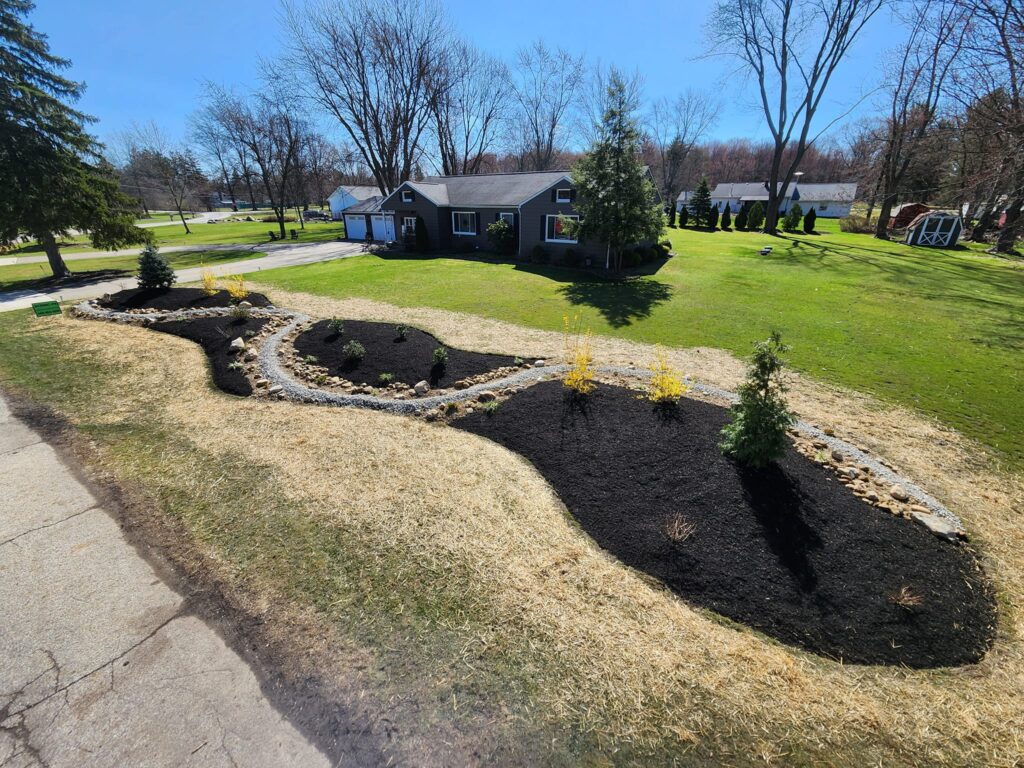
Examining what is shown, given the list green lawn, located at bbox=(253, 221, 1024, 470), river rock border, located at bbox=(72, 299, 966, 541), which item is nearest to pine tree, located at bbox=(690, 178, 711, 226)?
green lawn, located at bbox=(253, 221, 1024, 470)

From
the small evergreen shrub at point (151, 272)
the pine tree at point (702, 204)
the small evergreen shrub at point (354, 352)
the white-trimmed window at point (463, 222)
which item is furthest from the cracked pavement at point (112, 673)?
the pine tree at point (702, 204)

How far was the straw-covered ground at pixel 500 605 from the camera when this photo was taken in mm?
2828

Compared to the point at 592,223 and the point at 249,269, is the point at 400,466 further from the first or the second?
the point at 249,269

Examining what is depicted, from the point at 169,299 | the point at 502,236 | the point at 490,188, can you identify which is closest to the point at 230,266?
the point at 169,299

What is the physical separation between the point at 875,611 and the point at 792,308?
1268cm

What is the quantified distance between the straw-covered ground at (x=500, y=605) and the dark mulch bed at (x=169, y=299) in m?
7.09

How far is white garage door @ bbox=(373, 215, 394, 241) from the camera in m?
31.2

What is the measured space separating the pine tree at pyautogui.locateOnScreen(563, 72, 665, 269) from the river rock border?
10.9 meters

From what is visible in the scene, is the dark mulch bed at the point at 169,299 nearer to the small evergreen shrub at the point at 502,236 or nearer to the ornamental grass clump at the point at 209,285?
the ornamental grass clump at the point at 209,285

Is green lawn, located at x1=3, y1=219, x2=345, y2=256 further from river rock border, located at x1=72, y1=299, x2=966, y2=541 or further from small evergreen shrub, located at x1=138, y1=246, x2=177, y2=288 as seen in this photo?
river rock border, located at x1=72, y1=299, x2=966, y2=541

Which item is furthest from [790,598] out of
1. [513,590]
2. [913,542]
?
[513,590]

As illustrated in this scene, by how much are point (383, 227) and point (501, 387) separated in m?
30.0

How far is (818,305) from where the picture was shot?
556 inches

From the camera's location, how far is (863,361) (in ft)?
31.0
